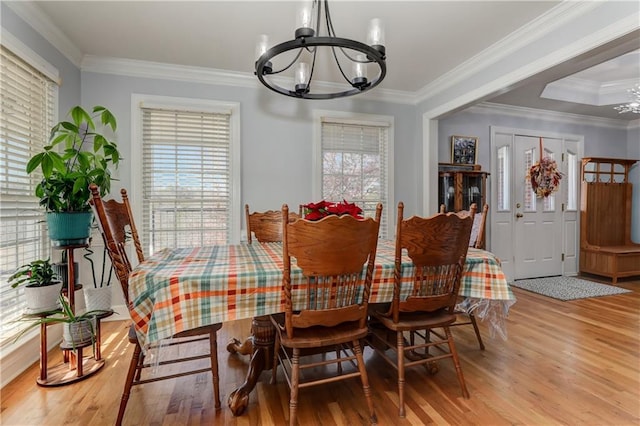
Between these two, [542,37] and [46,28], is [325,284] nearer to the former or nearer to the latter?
[542,37]

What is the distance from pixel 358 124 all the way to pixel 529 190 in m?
2.96

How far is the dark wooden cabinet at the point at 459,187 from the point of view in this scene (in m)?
3.96

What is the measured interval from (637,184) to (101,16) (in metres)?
7.75

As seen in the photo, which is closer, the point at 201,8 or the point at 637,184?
the point at 201,8

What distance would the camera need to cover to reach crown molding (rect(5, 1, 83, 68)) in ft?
7.12

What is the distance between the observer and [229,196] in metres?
3.43

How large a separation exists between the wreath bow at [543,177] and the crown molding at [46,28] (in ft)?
19.0

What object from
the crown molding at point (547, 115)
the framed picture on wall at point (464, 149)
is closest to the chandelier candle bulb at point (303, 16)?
the framed picture on wall at point (464, 149)

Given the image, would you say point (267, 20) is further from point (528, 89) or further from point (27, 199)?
point (528, 89)

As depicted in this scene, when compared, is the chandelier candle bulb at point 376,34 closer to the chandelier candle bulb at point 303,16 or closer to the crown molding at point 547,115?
the chandelier candle bulb at point 303,16

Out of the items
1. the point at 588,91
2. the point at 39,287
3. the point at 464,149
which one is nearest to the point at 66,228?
the point at 39,287

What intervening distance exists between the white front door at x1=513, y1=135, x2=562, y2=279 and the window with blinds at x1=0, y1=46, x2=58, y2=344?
5570 mm

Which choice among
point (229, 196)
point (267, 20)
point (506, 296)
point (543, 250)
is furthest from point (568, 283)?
point (267, 20)

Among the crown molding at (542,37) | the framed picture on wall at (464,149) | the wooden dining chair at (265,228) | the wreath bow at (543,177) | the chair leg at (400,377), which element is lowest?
the chair leg at (400,377)
